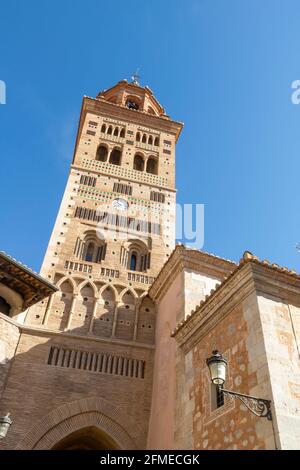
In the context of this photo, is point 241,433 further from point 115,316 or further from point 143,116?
point 143,116

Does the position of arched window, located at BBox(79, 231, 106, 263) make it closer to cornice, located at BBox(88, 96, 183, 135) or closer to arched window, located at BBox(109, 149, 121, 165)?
arched window, located at BBox(109, 149, 121, 165)

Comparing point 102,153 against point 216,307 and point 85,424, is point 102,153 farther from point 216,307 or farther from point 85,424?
point 216,307

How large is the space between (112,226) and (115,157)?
204 inches

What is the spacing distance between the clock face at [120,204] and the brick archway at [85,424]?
25.6 feet

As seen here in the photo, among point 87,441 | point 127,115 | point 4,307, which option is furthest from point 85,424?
point 127,115

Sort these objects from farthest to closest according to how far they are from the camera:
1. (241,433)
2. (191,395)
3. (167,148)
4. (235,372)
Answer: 1. (167,148)
2. (191,395)
3. (235,372)
4. (241,433)

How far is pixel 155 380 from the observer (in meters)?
12.0

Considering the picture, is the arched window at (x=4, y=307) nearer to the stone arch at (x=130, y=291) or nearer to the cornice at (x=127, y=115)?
the stone arch at (x=130, y=291)

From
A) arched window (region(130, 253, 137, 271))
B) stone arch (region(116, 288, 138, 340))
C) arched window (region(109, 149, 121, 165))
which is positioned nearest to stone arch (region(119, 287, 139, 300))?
stone arch (region(116, 288, 138, 340))

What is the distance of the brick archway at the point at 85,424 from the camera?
34.2ft

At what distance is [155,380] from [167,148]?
1243 cm

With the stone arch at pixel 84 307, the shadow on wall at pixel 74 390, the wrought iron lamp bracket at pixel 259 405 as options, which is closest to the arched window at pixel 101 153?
the stone arch at pixel 84 307

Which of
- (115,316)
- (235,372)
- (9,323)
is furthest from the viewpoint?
(115,316)
